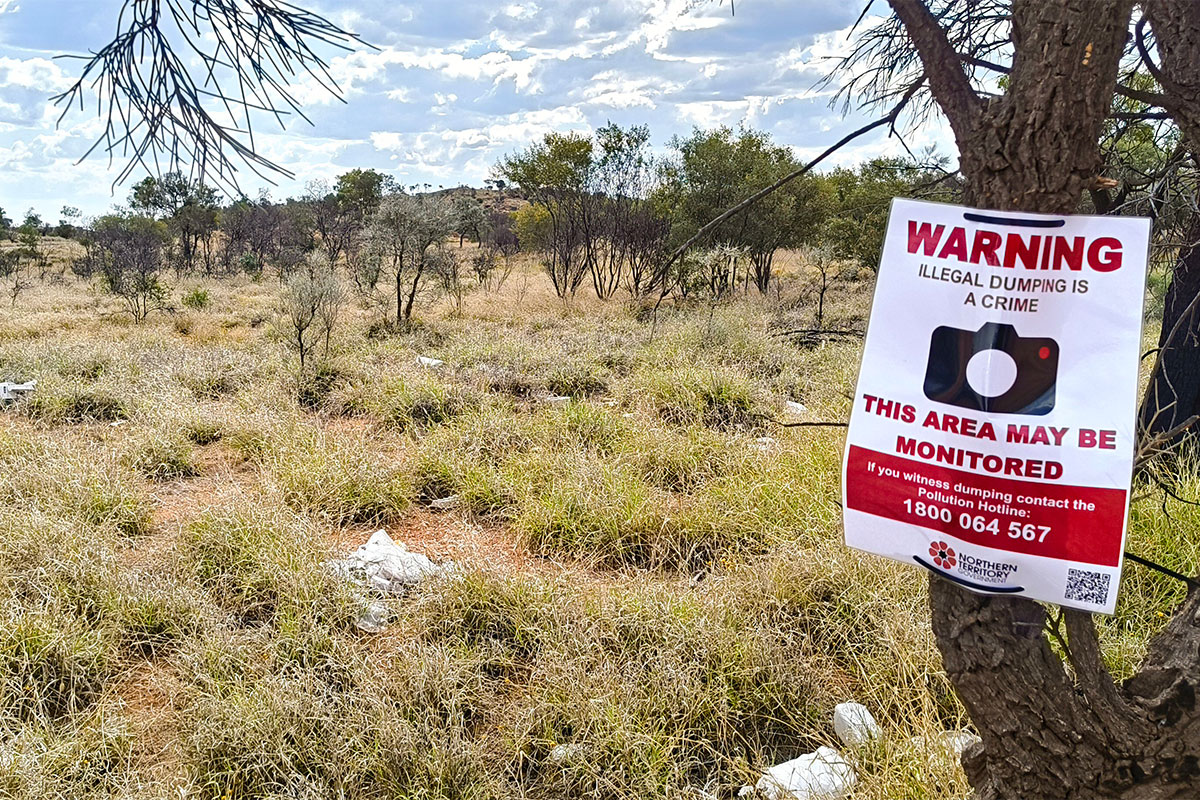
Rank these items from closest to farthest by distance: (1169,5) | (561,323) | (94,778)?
(1169,5)
(94,778)
(561,323)

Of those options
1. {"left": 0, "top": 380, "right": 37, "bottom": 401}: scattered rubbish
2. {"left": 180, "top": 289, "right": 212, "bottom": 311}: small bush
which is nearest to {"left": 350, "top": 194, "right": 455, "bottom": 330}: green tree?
{"left": 180, "top": 289, "right": 212, "bottom": 311}: small bush

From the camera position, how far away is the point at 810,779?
7.44 feet

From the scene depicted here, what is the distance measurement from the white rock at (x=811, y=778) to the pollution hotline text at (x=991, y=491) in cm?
140

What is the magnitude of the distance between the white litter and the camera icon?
157 centimetres

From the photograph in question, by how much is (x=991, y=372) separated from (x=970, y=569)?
31 centimetres

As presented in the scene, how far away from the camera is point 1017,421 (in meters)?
1.07

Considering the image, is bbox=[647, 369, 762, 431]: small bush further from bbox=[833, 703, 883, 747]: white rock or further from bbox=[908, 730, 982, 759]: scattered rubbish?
bbox=[908, 730, 982, 759]: scattered rubbish

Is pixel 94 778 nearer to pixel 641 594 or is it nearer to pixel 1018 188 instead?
pixel 641 594

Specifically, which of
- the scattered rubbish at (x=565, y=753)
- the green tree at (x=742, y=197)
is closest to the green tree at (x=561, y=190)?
the green tree at (x=742, y=197)

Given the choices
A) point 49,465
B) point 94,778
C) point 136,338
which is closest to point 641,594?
point 94,778

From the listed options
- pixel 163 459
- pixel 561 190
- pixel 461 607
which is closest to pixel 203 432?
pixel 163 459

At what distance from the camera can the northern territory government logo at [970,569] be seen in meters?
1.12

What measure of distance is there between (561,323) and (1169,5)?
1025cm

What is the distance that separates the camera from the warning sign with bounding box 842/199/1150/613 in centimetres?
102
